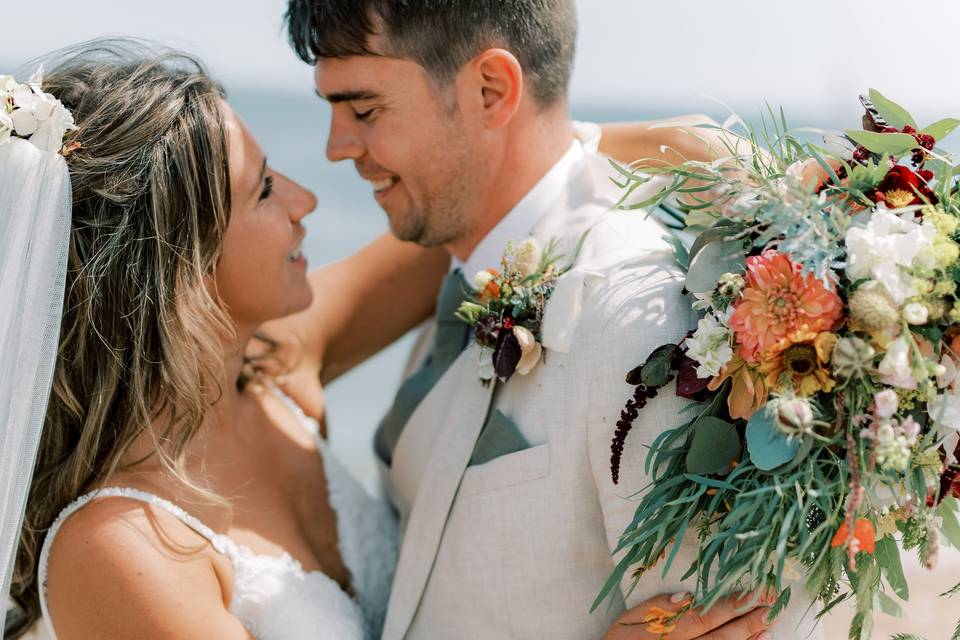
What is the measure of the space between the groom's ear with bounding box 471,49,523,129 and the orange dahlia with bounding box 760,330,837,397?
1.29m

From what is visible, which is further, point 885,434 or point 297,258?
point 297,258

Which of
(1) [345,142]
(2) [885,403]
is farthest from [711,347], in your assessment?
(1) [345,142]

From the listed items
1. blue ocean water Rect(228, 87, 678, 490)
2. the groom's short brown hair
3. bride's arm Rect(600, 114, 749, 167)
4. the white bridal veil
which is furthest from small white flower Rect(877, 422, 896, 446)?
blue ocean water Rect(228, 87, 678, 490)

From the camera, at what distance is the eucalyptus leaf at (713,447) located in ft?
6.46

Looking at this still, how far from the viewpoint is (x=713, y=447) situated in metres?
1.97

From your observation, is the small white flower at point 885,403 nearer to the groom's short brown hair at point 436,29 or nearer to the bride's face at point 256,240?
the groom's short brown hair at point 436,29

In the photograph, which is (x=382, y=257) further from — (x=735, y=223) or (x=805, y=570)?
(x=805, y=570)

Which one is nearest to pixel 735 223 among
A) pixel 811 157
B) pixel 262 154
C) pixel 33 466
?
pixel 811 157

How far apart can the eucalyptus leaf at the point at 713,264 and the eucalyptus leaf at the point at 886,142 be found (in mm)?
316

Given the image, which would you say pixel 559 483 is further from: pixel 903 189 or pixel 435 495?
pixel 903 189

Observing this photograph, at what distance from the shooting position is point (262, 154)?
2826 mm

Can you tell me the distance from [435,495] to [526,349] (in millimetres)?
489

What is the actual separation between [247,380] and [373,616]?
893mm

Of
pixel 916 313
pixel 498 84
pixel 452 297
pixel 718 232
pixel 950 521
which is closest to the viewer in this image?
pixel 916 313
